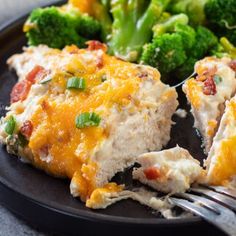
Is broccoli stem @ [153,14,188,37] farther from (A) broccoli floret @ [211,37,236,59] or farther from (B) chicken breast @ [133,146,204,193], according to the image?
(B) chicken breast @ [133,146,204,193]

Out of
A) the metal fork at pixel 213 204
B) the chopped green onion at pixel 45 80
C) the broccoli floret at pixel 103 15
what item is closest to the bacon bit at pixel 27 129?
the chopped green onion at pixel 45 80

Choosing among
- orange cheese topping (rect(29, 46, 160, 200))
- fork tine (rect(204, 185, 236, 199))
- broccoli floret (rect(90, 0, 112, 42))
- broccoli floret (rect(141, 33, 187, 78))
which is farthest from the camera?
broccoli floret (rect(90, 0, 112, 42))

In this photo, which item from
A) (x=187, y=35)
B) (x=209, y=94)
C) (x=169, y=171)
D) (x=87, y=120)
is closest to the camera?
(x=169, y=171)

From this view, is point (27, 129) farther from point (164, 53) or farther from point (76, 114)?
point (164, 53)

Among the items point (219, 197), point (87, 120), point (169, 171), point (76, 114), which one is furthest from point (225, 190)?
point (76, 114)

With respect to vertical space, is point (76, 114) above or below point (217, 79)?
above

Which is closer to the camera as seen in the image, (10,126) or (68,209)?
(68,209)

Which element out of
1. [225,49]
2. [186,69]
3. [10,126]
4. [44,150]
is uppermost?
[10,126]

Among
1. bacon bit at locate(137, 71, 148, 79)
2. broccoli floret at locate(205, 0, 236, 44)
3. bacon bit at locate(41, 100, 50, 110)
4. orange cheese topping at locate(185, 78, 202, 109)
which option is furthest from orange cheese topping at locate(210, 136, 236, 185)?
broccoli floret at locate(205, 0, 236, 44)
